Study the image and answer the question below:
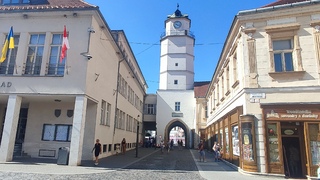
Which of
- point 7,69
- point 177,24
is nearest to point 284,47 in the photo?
point 7,69

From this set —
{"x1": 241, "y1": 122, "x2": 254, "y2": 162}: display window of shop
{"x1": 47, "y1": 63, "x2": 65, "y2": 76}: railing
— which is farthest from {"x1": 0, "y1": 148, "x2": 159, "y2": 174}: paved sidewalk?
{"x1": 241, "y1": 122, "x2": 254, "y2": 162}: display window of shop

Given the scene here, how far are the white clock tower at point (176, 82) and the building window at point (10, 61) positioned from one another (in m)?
27.8

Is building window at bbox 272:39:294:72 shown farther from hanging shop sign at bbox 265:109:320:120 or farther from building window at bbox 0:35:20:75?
building window at bbox 0:35:20:75

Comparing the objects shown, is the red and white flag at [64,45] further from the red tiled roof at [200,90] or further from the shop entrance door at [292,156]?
the red tiled roof at [200,90]

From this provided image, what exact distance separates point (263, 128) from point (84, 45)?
11.0 meters

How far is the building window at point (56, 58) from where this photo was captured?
1459cm

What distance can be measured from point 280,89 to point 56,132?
554 inches

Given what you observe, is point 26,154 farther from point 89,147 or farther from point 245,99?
point 245,99

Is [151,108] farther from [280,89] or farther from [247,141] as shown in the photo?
[280,89]

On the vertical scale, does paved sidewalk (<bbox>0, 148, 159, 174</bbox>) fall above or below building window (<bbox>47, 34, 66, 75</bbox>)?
below

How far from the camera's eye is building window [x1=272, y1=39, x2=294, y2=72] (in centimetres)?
1193

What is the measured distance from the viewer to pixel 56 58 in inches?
589

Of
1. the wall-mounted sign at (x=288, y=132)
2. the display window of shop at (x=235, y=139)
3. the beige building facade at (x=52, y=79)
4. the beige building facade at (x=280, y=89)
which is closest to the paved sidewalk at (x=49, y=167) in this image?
the beige building facade at (x=52, y=79)

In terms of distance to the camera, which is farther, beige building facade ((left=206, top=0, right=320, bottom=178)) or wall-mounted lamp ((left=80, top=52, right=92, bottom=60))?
wall-mounted lamp ((left=80, top=52, right=92, bottom=60))
